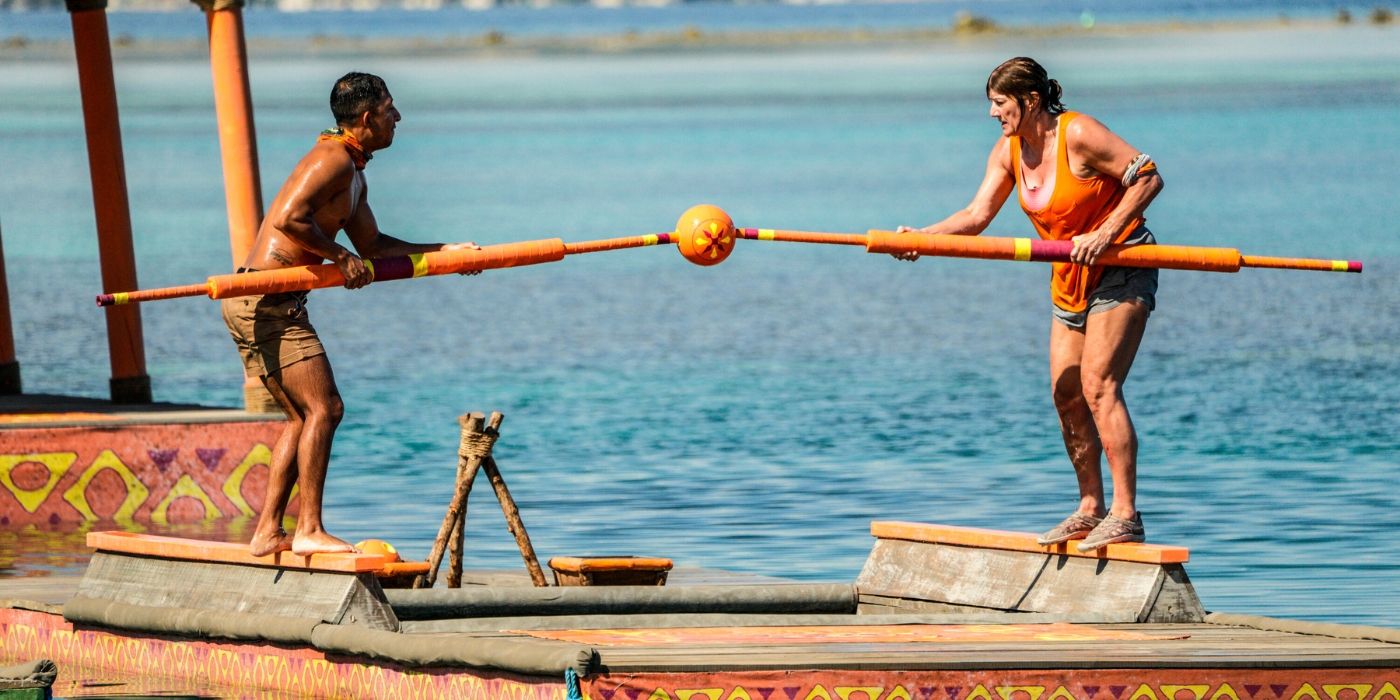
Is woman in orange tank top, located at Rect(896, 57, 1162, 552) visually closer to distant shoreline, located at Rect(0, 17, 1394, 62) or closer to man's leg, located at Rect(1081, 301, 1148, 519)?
man's leg, located at Rect(1081, 301, 1148, 519)

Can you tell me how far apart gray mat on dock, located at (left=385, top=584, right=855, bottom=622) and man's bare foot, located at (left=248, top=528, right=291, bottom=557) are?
448 mm

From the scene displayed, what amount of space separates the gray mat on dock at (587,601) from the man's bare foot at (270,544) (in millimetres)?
448

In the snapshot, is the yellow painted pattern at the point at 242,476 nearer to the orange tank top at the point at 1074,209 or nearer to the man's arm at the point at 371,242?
the man's arm at the point at 371,242

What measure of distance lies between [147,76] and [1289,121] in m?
63.8

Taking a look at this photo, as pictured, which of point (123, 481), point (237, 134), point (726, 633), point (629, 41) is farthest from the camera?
point (629, 41)

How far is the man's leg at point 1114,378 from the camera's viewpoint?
10.9 m

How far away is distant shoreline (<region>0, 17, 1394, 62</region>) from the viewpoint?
163125mm

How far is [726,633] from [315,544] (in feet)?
4.78

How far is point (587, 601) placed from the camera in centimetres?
1115

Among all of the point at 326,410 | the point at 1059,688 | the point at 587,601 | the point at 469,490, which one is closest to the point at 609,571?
the point at 469,490

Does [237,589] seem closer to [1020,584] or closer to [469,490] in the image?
[469,490]

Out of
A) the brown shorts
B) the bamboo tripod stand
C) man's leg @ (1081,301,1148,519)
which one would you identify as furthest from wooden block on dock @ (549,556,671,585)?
man's leg @ (1081,301,1148,519)

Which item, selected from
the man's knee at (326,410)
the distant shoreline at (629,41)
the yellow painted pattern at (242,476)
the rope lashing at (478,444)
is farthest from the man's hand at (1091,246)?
the distant shoreline at (629,41)

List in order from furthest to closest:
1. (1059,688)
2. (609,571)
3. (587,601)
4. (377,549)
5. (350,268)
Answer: (609,571) < (377,549) < (587,601) < (350,268) < (1059,688)
